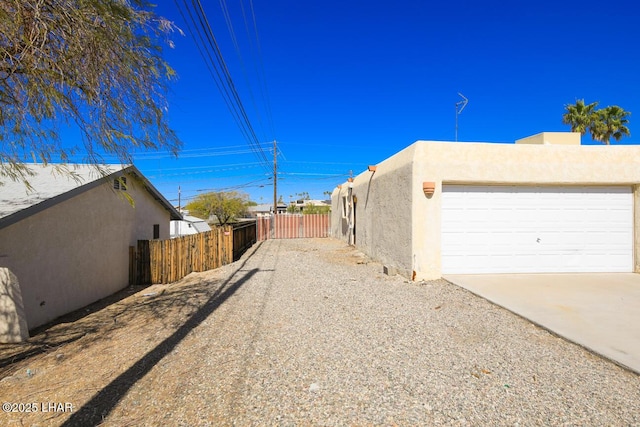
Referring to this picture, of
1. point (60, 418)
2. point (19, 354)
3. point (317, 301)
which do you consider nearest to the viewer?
point (60, 418)

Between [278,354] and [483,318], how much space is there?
10.6 feet

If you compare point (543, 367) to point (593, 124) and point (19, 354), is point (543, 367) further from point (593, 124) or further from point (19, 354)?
point (593, 124)

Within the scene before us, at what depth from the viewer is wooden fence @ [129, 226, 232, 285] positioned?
395 inches

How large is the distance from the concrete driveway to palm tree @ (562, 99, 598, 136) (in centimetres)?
1972

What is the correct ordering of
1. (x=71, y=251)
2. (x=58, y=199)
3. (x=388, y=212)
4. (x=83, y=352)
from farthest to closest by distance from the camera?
(x=388, y=212) → (x=71, y=251) → (x=58, y=199) → (x=83, y=352)

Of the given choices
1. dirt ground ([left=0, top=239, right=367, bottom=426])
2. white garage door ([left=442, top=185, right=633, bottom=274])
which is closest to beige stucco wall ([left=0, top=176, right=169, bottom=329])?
dirt ground ([left=0, top=239, right=367, bottom=426])

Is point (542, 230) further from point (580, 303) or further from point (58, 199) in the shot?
point (58, 199)

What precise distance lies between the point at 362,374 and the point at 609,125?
27.5 metres

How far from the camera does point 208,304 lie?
631cm

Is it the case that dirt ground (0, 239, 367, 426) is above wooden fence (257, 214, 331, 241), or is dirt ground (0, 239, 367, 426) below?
below

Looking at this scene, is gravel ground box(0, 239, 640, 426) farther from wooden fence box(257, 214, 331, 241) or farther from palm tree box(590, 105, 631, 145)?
palm tree box(590, 105, 631, 145)

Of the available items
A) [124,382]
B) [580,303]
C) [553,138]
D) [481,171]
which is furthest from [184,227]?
[580,303]

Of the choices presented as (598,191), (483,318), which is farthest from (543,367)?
(598,191)

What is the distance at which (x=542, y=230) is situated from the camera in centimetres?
779
